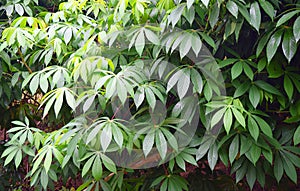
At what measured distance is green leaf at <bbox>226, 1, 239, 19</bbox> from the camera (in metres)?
1.28

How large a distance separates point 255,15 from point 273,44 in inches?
4.9

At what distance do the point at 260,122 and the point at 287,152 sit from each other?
0.19 meters

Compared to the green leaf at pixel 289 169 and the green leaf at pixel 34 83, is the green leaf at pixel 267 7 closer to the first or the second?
the green leaf at pixel 289 169

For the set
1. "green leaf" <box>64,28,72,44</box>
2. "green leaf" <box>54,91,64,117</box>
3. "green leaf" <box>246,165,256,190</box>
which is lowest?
"green leaf" <box>246,165,256,190</box>

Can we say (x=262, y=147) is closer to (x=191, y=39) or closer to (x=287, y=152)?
(x=287, y=152)

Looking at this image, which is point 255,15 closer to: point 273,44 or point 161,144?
point 273,44

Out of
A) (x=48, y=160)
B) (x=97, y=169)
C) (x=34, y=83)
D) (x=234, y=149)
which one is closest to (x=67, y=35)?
(x=34, y=83)

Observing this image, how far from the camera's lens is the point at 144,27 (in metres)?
1.49

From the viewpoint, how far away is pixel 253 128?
4.35 ft

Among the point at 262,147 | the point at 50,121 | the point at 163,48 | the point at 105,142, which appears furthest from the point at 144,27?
the point at 50,121

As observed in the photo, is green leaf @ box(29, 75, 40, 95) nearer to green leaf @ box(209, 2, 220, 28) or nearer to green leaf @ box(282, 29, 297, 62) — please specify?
green leaf @ box(209, 2, 220, 28)

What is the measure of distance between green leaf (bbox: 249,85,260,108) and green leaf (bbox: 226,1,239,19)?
0.99ft

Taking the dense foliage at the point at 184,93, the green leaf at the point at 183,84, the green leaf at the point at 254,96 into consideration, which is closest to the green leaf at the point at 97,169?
the dense foliage at the point at 184,93

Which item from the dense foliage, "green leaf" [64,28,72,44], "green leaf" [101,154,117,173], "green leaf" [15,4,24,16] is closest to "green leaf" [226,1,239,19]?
the dense foliage
